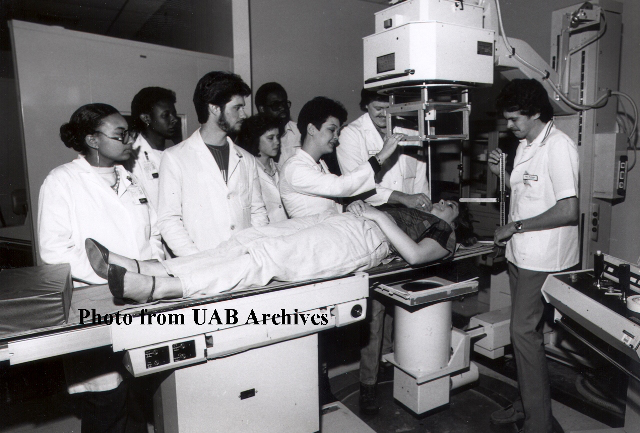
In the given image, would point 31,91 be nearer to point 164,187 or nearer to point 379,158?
point 164,187

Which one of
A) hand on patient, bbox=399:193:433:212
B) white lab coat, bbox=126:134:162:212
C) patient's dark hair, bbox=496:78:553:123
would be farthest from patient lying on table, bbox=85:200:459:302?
white lab coat, bbox=126:134:162:212

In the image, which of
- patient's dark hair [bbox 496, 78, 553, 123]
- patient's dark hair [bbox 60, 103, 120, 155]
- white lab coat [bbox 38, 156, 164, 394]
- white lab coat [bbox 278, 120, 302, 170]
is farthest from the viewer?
white lab coat [bbox 278, 120, 302, 170]

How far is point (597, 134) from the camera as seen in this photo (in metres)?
2.55

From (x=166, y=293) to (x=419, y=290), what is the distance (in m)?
1.18

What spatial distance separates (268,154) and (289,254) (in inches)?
42.5

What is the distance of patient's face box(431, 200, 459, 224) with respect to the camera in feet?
7.86

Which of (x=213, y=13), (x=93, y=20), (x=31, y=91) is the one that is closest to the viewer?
(x=31, y=91)

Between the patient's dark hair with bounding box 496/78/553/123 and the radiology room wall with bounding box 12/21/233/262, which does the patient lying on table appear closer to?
the patient's dark hair with bounding box 496/78/553/123

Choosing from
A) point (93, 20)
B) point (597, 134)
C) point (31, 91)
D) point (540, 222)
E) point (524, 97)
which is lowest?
point (540, 222)

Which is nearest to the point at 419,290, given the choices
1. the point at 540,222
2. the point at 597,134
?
the point at 540,222

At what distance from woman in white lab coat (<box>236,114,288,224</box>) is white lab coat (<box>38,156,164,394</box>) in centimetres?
82

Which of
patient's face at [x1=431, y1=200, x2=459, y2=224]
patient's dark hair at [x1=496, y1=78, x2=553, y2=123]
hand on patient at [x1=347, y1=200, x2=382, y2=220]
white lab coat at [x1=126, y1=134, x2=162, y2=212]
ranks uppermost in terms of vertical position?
patient's dark hair at [x1=496, y1=78, x2=553, y2=123]

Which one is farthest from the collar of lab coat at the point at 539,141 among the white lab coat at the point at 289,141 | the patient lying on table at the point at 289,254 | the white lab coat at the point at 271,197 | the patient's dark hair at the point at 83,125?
the patient's dark hair at the point at 83,125

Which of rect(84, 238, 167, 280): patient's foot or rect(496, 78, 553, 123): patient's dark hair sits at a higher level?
rect(496, 78, 553, 123): patient's dark hair
